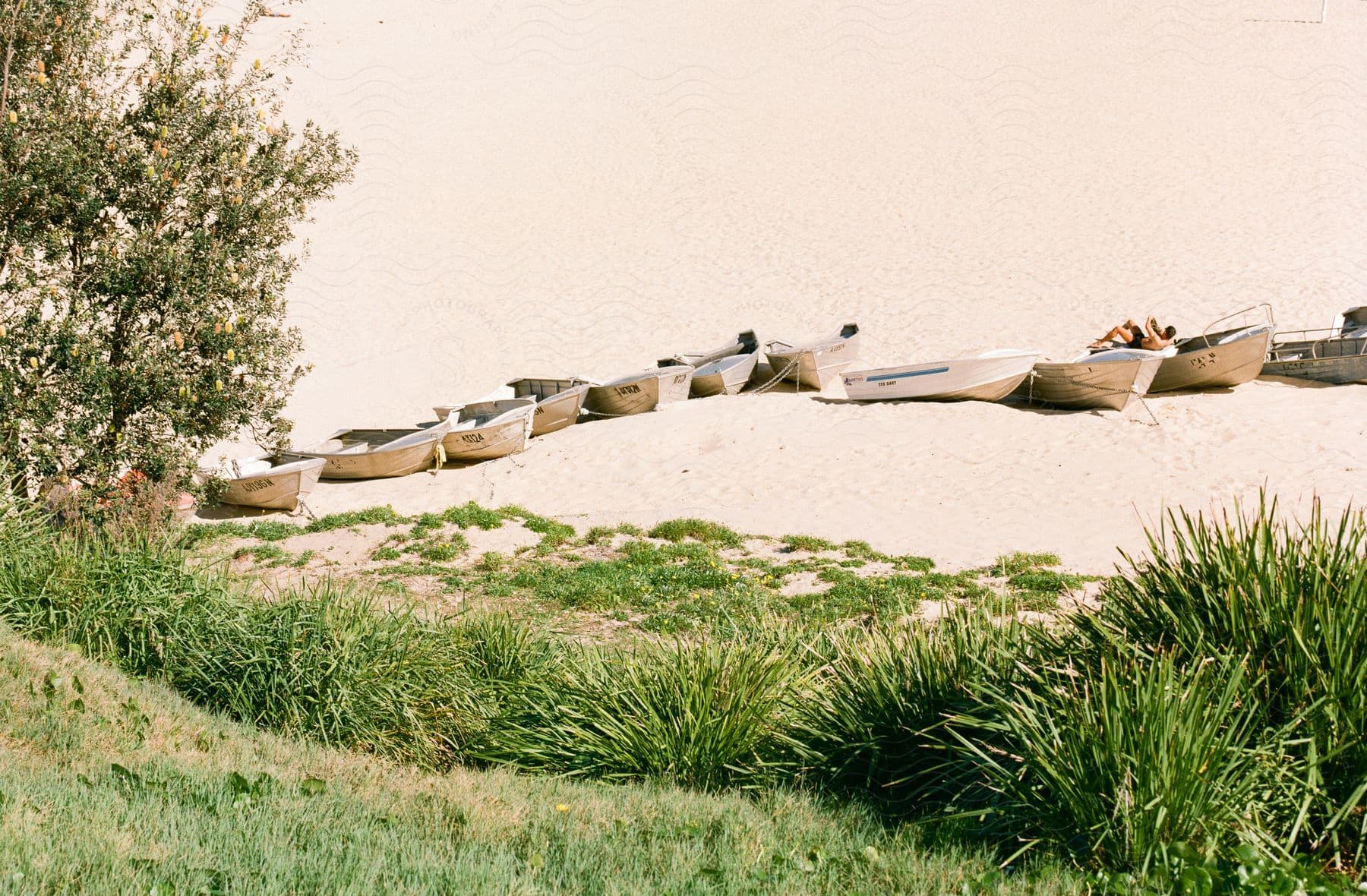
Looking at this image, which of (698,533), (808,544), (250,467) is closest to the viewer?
(808,544)

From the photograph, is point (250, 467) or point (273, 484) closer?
→ point (273, 484)

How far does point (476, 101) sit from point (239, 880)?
46.2 metres

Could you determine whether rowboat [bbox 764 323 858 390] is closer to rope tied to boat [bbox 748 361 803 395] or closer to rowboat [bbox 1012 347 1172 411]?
rope tied to boat [bbox 748 361 803 395]

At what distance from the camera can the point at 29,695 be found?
19.8ft

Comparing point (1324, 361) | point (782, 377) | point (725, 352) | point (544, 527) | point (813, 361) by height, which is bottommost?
point (544, 527)

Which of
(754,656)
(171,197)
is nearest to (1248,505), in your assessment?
(754,656)

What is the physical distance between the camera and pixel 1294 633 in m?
4.52

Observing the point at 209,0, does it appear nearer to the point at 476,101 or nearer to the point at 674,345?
the point at 674,345

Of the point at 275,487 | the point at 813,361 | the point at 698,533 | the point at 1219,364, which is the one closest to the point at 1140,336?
the point at 1219,364

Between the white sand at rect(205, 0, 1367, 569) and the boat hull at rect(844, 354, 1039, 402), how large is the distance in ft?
1.42

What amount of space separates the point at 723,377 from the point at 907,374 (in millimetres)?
3834

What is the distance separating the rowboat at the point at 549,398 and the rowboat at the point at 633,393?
0.78ft

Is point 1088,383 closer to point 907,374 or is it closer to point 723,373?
point 907,374

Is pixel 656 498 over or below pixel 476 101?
below
